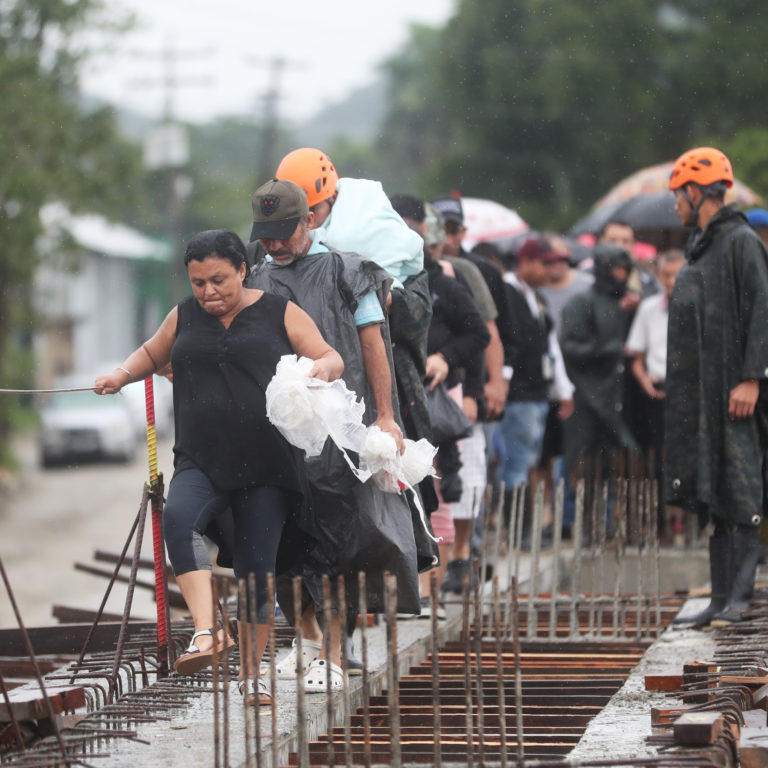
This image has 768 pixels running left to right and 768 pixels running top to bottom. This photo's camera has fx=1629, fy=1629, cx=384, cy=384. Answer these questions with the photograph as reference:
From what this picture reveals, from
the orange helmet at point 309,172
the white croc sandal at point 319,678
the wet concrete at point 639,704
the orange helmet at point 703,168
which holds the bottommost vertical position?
the wet concrete at point 639,704

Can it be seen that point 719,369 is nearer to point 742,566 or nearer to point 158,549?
point 742,566

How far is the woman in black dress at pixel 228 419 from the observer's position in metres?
5.40

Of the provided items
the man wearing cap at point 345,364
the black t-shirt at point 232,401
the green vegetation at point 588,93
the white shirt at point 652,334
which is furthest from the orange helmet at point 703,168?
the green vegetation at point 588,93

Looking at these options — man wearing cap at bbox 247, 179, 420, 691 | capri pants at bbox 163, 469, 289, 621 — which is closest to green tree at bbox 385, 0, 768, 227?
man wearing cap at bbox 247, 179, 420, 691

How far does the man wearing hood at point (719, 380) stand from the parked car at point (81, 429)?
73.8 feet

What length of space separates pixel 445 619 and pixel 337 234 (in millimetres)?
2233

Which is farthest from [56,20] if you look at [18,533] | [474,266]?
[474,266]

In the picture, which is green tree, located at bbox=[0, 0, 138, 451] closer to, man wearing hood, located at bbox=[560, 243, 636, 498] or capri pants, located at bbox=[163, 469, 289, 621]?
man wearing hood, located at bbox=[560, 243, 636, 498]

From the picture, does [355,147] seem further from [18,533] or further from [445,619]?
[445,619]

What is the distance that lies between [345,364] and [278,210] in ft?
1.95

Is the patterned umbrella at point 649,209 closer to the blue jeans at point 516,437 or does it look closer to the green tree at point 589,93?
the blue jeans at point 516,437

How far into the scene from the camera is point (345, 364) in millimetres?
5766

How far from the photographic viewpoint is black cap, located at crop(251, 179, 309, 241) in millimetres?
5637

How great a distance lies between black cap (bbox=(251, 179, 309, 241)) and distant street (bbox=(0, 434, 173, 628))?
4.58 m
